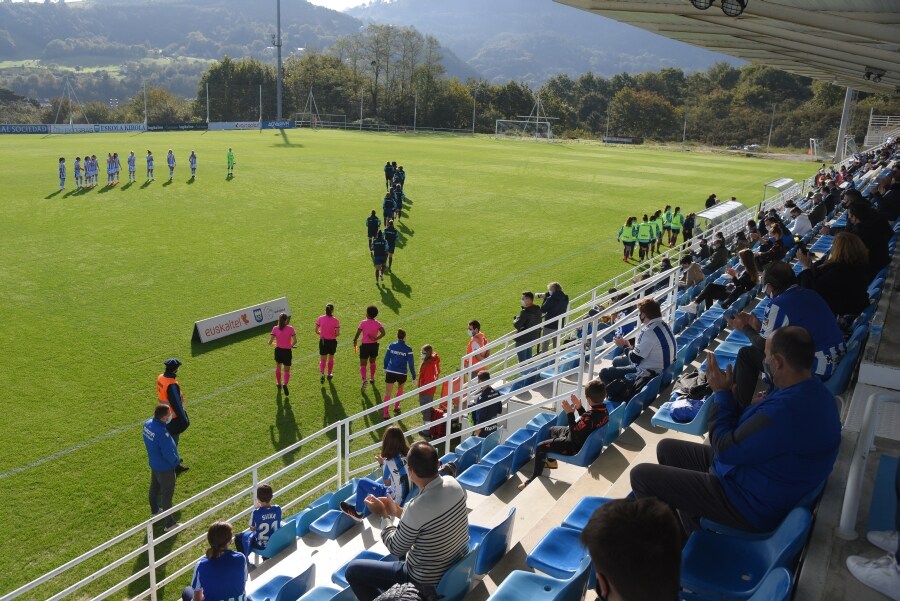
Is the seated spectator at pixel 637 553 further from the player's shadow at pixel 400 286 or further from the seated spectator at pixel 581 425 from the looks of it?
Answer: the player's shadow at pixel 400 286

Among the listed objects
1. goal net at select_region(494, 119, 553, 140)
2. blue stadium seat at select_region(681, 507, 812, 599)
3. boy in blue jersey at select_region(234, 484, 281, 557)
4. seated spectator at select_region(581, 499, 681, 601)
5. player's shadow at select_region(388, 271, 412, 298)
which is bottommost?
player's shadow at select_region(388, 271, 412, 298)

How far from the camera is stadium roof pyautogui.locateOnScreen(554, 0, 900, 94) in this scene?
309 inches

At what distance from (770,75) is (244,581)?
103 meters

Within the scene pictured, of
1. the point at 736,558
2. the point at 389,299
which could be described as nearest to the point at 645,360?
the point at 736,558

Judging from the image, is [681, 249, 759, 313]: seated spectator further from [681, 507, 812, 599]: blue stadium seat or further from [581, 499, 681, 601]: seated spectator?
[581, 499, 681, 601]: seated spectator

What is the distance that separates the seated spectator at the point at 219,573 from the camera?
4.71 meters

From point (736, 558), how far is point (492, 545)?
1527 mm

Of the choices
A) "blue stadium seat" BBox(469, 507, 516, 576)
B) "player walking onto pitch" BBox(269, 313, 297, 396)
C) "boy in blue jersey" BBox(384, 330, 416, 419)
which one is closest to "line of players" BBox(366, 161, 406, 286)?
"player walking onto pitch" BBox(269, 313, 297, 396)

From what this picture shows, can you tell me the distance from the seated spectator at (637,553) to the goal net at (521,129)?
76607 millimetres

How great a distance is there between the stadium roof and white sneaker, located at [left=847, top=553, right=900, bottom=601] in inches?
254

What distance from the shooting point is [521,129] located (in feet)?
264

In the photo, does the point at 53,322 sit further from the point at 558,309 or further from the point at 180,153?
the point at 180,153

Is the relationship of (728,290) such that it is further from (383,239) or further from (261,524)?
(383,239)

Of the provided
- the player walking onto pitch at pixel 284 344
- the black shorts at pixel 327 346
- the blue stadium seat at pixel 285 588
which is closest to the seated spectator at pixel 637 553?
the blue stadium seat at pixel 285 588
